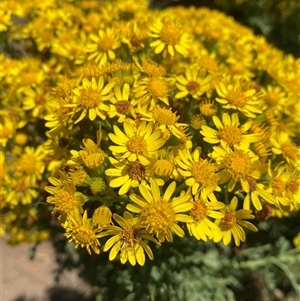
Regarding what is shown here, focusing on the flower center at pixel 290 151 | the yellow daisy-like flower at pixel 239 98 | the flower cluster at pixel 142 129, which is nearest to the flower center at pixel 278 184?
the flower cluster at pixel 142 129

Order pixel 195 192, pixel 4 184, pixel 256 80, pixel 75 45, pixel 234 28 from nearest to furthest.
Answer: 1. pixel 195 192
2. pixel 4 184
3. pixel 75 45
4. pixel 256 80
5. pixel 234 28

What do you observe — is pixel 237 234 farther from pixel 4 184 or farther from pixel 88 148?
pixel 4 184

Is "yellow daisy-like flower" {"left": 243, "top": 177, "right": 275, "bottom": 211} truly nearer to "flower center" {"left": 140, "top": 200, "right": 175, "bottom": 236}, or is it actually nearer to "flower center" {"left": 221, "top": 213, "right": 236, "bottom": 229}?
"flower center" {"left": 221, "top": 213, "right": 236, "bottom": 229}

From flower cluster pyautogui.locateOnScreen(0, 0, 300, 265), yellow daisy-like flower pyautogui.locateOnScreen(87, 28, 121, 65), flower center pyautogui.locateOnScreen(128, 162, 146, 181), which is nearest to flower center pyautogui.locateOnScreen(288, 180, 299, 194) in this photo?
flower cluster pyautogui.locateOnScreen(0, 0, 300, 265)

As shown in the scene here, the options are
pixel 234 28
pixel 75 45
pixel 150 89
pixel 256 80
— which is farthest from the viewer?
pixel 234 28

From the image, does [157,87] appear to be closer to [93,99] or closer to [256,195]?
[93,99]

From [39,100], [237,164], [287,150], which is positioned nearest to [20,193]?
[39,100]

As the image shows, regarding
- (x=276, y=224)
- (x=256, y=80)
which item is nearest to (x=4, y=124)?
(x=256, y=80)
